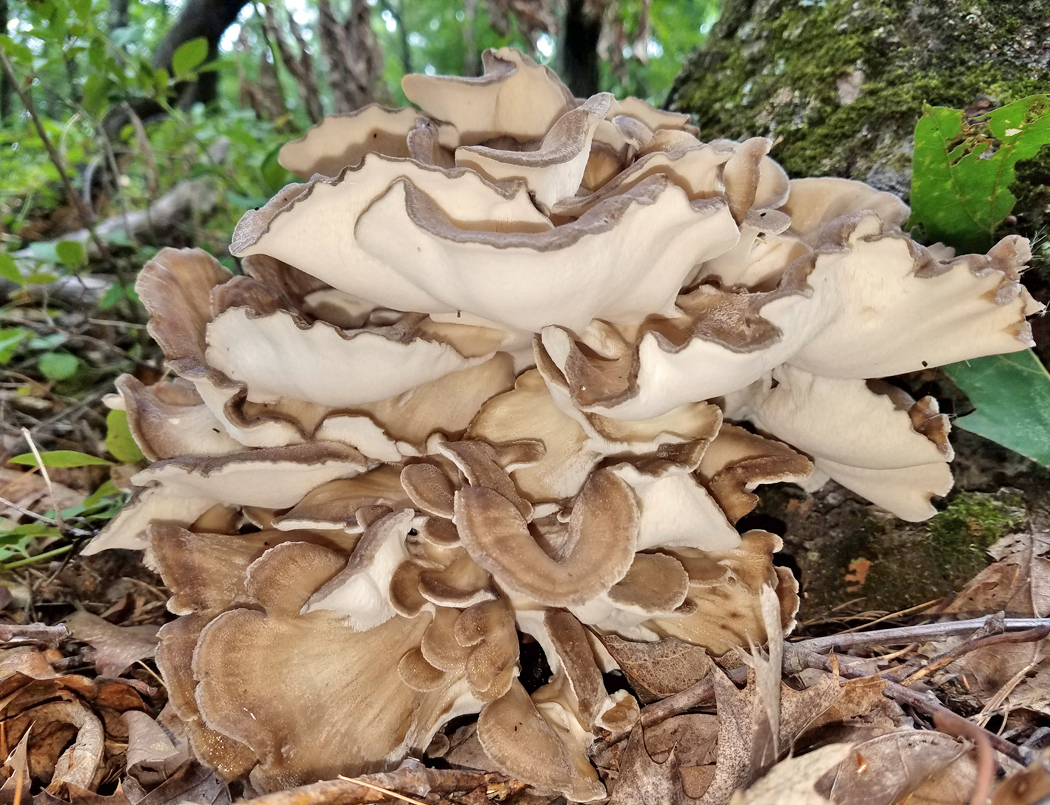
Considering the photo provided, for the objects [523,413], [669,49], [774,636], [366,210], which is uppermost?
[669,49]

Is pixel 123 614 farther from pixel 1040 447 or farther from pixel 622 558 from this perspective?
pixel 1040 447

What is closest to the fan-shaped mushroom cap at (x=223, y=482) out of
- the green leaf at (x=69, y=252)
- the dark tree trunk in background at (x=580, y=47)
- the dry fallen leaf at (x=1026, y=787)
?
the dry fallen leaf at (x=1026, y=787)

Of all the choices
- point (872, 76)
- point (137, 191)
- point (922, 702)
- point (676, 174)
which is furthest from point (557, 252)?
point (137, 191)

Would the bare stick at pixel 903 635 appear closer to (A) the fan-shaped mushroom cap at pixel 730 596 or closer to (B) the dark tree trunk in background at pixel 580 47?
(A) the fan-shaped mushroom cap at pixel 730 596

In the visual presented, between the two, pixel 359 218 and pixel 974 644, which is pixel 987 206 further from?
pixel 359 218

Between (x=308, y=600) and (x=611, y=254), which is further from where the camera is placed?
(x=308, y=600)

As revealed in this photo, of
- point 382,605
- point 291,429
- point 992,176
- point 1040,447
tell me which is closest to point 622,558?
point 382,605

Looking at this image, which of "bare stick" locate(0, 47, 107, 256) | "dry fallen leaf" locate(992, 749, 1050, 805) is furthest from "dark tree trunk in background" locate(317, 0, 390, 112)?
"dry fallen leaf" locate(992, 749, 1050, 805)
